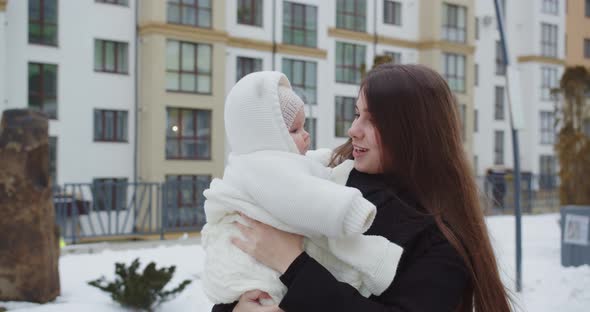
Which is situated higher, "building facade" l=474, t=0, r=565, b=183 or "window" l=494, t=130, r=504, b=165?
"building facade" l=474, t=0, r=565, b=183

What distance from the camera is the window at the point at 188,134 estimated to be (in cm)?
1545

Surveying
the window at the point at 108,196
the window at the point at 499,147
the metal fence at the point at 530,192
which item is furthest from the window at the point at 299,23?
the window at the point at 499,147

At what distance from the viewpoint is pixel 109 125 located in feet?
52.3

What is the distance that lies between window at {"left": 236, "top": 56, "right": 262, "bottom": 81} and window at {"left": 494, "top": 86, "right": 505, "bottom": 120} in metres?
13.2

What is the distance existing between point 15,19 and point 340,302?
48.5 ft

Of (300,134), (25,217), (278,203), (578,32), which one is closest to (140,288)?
(25,217)

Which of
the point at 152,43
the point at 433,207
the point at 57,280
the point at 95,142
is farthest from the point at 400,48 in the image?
the point at 433,207

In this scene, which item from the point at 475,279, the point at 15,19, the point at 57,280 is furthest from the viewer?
the point at 15,19

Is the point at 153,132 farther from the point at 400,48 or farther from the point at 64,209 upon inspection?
the point at 400,48

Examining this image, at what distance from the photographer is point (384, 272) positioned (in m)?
1.33

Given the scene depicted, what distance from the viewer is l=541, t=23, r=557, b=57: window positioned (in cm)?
2206

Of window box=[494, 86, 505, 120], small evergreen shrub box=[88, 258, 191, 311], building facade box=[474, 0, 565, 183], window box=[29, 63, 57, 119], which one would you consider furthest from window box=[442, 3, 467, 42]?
small evergreen shrub box=[88, 258, 191, 311]

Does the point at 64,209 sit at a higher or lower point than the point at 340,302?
lower

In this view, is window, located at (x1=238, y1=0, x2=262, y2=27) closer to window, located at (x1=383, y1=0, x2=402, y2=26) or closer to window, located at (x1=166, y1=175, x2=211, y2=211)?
window, located at (x1=383, y1=0, x2=402, y2=26)
